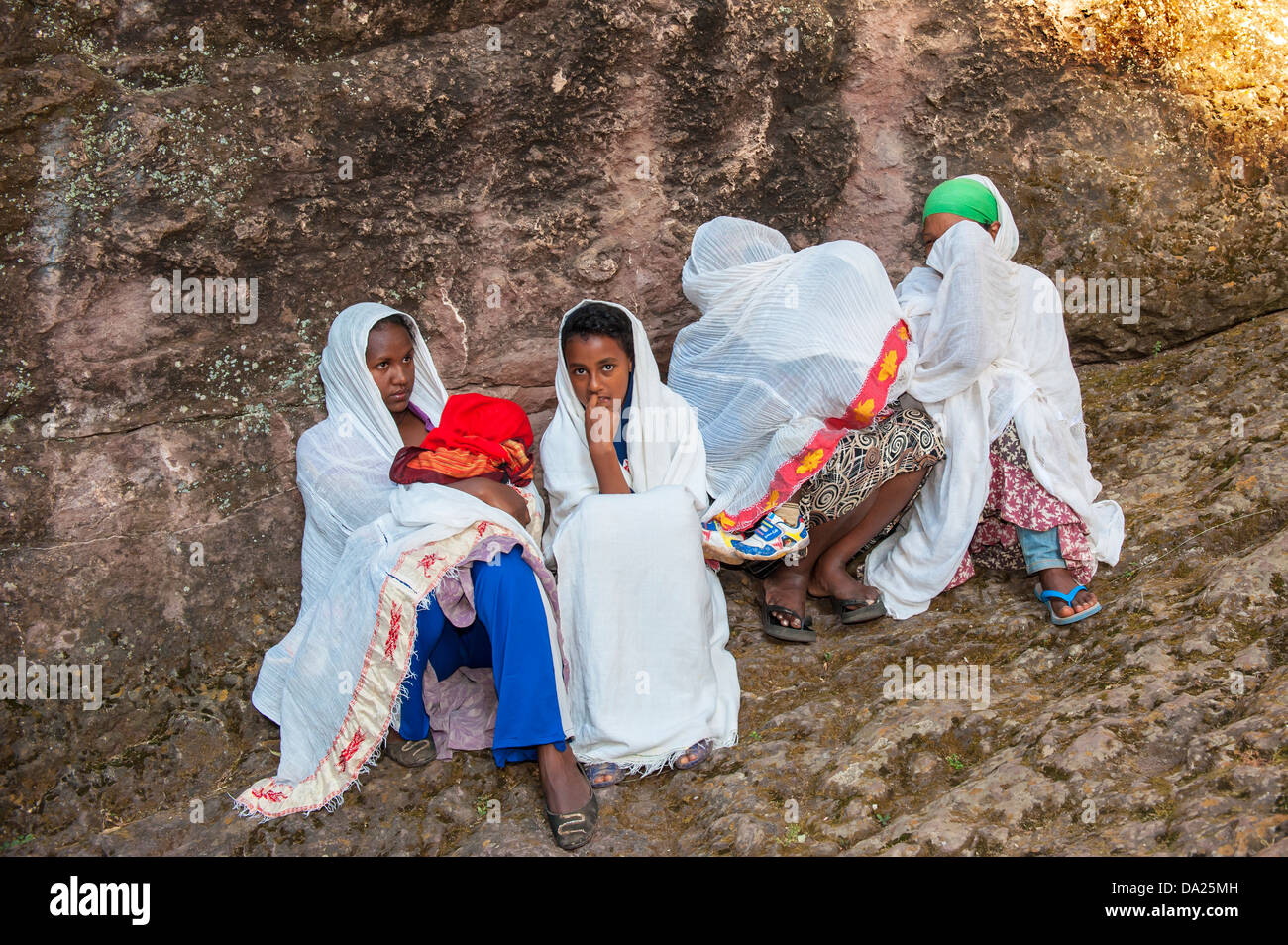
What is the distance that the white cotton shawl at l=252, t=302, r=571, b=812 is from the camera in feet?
11.4

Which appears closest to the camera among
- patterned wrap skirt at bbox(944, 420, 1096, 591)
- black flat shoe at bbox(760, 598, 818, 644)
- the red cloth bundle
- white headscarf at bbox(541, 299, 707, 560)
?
the red cloth bundle

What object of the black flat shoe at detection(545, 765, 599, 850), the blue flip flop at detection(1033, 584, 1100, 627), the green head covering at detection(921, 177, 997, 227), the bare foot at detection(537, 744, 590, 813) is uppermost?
the green head covering at detection(921, 177, 997, 227)

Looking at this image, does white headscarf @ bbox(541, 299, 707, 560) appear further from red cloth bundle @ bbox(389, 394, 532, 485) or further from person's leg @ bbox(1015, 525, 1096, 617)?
person's leg @ bbox(1015, 525, 1096, 617)

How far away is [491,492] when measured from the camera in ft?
12.1

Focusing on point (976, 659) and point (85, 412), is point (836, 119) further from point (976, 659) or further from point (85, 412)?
point (85, 412)

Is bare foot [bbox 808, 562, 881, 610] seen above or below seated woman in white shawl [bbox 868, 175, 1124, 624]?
below

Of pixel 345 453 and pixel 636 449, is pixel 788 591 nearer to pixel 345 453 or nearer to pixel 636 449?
pixel 636 449

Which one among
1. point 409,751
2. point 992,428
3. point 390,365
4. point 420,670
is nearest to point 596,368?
point 390,365

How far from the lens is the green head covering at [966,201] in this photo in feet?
14.3

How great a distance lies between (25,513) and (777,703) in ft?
8.73

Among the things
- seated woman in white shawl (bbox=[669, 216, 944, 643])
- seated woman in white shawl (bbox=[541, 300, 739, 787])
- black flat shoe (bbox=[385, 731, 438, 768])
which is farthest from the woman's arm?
black flat shoe (bbox=[385, 731, 438, 768])

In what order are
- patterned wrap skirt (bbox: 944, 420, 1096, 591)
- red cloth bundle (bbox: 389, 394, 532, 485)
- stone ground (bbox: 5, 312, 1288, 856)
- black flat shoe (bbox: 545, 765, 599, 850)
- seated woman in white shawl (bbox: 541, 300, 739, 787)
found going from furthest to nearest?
patterned wrap skirt (bbox: 944, 420, 1096, 591) → red cloth bundle (bbox: 389, 394, 532, 485) → seated woman in white shawl (bbox: 541, 300, 739, 787) → black flat shoe (bbox: 545, 765, 599, 850) → stone ground (bbox: 5, 312, 1288, 856)

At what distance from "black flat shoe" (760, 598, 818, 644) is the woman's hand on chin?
1072mm

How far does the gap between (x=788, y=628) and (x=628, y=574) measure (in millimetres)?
857
